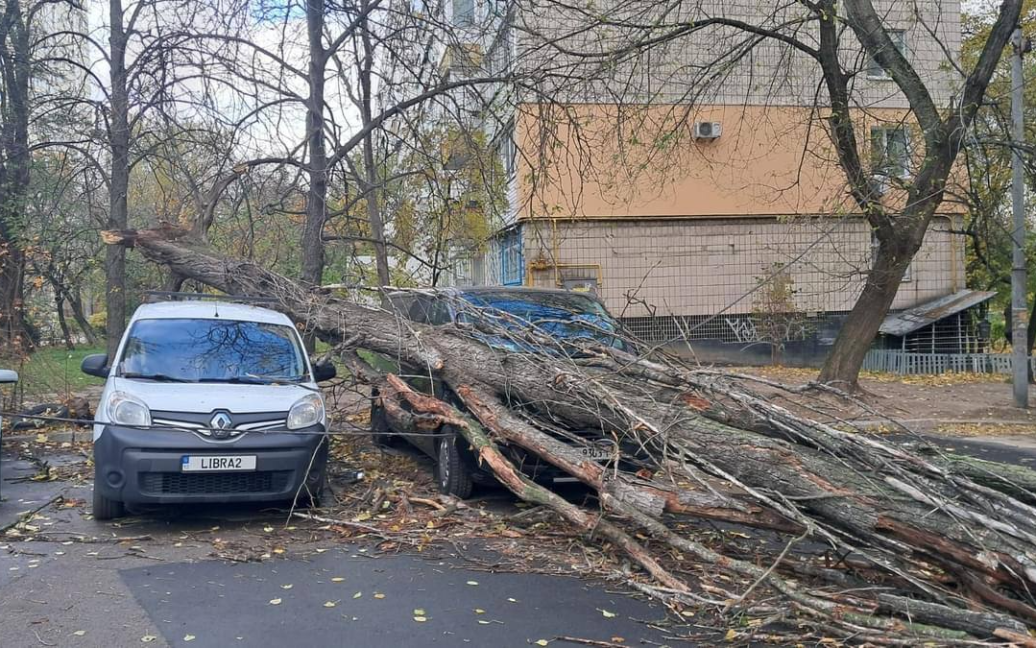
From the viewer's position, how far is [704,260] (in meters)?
21.4

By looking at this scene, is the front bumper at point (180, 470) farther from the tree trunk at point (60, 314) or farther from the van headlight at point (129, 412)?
the tree trunk at point (60, 314)

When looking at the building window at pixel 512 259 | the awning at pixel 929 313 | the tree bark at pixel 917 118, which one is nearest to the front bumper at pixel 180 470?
the tree bark at pixel 917 118

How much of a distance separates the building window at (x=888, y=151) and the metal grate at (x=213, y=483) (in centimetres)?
1001

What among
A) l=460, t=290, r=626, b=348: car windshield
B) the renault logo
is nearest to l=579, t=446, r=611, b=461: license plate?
l=460, t=290, r=626, b=348: car windshield

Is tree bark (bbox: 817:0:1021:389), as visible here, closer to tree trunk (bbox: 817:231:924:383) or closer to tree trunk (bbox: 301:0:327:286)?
tree trunk (bbox: 817:231:924:383)

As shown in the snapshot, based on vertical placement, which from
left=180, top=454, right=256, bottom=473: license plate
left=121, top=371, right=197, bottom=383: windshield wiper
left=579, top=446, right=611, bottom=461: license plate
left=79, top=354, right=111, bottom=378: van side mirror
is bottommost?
left=180, top=454, right=256, bottom=473: license plate

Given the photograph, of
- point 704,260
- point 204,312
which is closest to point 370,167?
point 204,312

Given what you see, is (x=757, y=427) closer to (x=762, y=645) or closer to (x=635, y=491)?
(x=635, y=491)

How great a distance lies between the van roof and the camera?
796cm

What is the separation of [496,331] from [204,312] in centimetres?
276

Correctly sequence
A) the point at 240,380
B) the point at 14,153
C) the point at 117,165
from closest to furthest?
the point at 240,380 < the point at 117,165 < the point at 14,153

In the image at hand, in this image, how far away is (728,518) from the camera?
5.43 metres

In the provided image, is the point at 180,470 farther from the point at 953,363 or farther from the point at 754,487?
the point at 953,363

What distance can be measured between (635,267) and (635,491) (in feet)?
51.2
